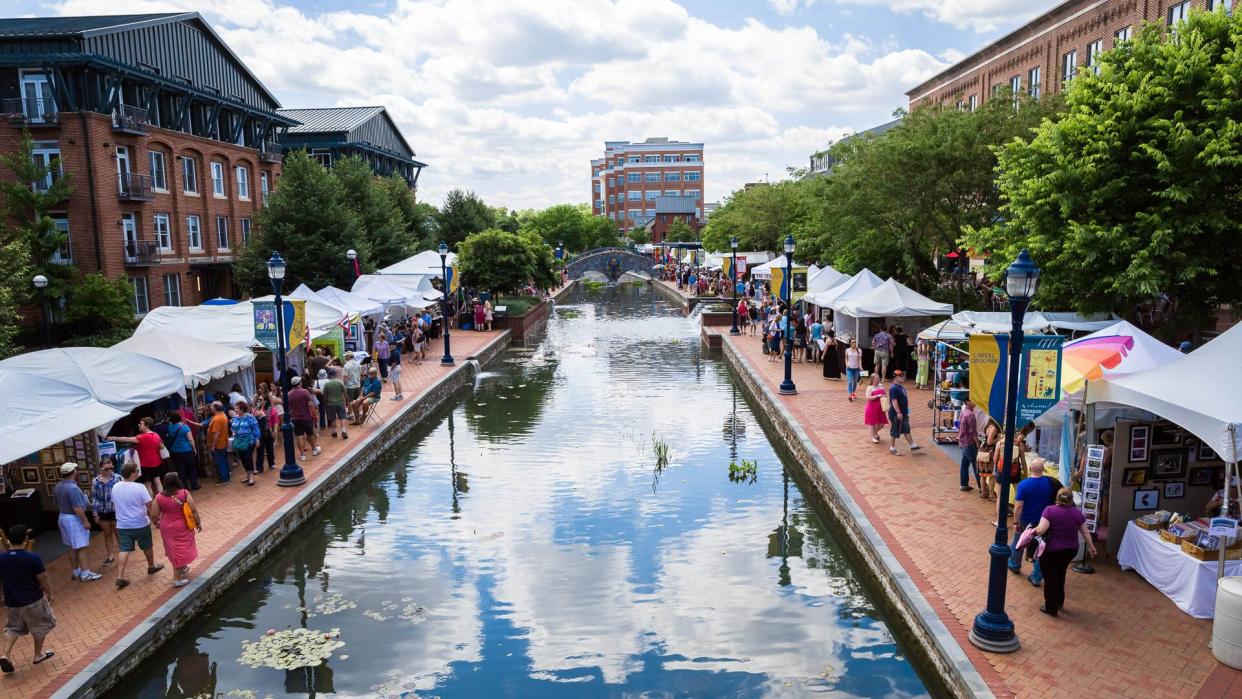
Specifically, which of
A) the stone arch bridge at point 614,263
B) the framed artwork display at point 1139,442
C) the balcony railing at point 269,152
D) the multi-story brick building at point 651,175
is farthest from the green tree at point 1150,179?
the multi-story brick building at point 651,175

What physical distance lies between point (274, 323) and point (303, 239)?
19.9 m

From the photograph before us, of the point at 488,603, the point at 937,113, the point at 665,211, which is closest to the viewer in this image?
the point at 488,603

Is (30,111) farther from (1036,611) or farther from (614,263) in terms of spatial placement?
(614,263)

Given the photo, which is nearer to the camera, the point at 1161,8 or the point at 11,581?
the point at 11,581

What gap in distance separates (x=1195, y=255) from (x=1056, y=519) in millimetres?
7687

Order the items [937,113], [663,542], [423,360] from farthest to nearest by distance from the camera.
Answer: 1. [423,360]
2. [937,113]
3. [663,542]

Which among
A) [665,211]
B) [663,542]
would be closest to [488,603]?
[663,542]

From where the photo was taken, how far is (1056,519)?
880cm

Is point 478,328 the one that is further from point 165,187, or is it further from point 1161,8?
point 1161,8

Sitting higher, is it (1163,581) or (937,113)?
(937,113)

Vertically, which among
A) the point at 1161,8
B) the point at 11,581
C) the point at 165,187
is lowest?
the point at 11,581

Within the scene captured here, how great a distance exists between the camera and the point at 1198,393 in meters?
9.13

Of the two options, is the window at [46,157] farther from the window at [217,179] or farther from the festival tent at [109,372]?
the festival tent at [109,372]

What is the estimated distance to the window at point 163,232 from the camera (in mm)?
37062
